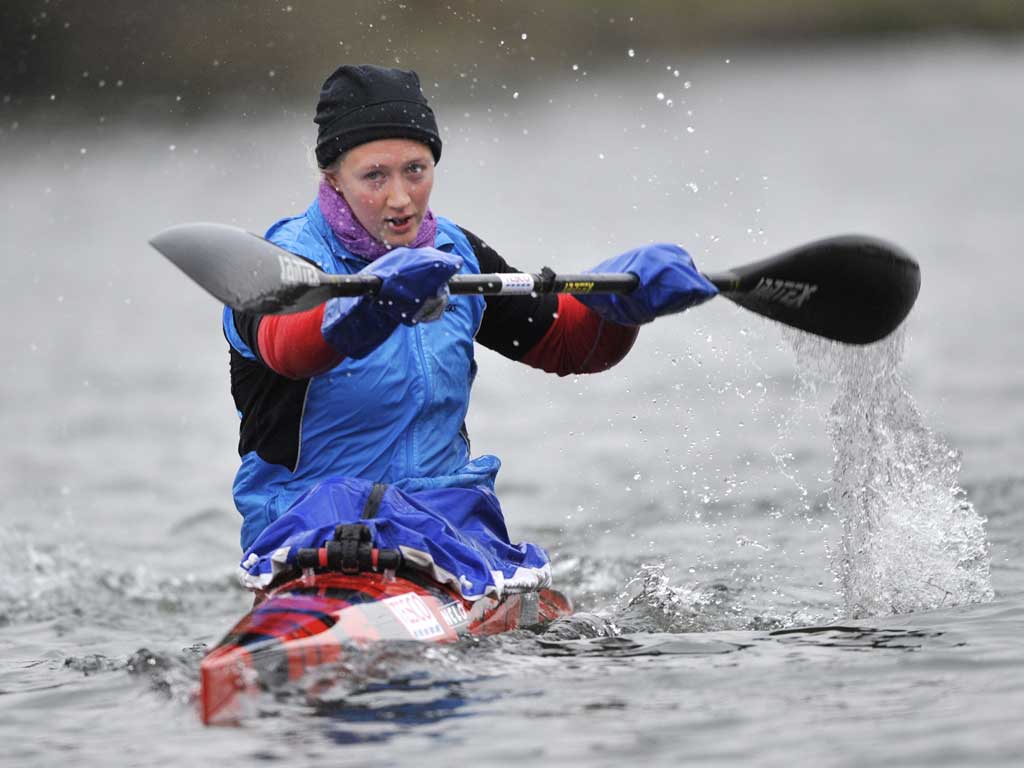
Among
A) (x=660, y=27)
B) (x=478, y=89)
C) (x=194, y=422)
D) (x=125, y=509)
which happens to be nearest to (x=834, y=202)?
(x=194, y=422)

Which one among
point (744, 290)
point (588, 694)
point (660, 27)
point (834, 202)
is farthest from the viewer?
point (660, 27)

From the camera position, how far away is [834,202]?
2114 cm

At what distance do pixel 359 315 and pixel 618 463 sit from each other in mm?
6038

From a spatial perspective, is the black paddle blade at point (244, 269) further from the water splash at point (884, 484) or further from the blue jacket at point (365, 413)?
the water splash at point (884, 484)

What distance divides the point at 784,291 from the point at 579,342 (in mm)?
710

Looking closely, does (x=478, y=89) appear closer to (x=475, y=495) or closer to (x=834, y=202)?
(x=834, y=202)

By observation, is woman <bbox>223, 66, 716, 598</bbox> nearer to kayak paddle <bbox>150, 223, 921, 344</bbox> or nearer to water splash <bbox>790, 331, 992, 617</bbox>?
kayak paddle <bbox>150, 223, 921, 344</bbox>

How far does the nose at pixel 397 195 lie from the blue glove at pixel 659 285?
2.17 ft

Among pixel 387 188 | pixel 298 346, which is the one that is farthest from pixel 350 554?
pixel 387 188

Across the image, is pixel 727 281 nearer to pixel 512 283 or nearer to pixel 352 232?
pixel 512 283

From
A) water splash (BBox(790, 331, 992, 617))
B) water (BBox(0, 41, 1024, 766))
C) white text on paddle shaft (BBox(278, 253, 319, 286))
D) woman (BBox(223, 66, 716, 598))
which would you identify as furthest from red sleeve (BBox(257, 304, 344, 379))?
water splash (BBox(790, 331, 992, 617))

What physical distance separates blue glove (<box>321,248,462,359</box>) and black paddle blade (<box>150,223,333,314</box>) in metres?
0.10

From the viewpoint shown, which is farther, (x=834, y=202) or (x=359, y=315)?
(x=834, y=202)

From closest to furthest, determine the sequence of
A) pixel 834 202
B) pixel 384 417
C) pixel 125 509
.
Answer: pixel 384 417 → pixel 125 509 → pixel 834 202
